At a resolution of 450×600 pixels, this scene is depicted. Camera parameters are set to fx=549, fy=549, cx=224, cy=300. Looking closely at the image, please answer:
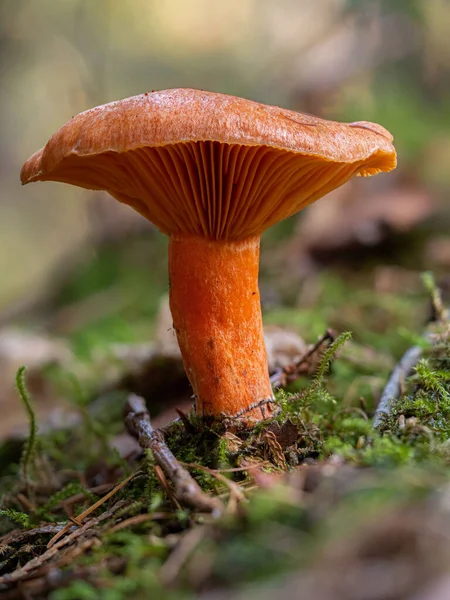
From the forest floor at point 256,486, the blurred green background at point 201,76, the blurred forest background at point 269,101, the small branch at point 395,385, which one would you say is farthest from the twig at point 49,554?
the blurred green background at point 201,76

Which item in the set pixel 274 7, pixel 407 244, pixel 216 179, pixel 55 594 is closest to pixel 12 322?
pixel 407 244

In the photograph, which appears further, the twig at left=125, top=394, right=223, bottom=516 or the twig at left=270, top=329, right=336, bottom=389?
the twig at left=270, top=329, right=336, bottom=389

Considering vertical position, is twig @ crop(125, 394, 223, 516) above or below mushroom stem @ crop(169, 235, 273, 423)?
below

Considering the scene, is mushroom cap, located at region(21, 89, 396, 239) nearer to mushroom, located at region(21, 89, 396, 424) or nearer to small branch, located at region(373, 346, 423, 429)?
mushroom, located at region(21, 89, 396, 424)

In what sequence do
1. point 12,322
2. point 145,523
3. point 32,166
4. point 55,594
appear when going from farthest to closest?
point 12,322 → point 32,166 → point 145,523 → point 55,594

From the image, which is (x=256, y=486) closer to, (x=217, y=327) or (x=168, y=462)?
(x=168, y=462)

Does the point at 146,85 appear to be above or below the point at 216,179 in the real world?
above

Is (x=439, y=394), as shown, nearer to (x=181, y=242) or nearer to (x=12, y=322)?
(x=181, y=242)

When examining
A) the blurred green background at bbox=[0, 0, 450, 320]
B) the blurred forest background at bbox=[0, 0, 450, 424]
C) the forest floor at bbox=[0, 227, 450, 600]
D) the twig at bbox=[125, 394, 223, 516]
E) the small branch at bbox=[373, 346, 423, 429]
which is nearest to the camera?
the forest floor at bbox=[0, 227, 450, 600]

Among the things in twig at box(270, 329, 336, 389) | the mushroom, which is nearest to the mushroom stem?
the mushroom
